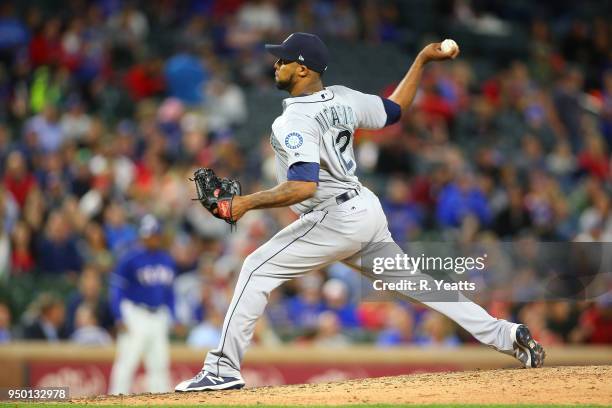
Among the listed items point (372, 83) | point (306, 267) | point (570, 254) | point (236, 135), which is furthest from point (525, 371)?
point (372, 83)

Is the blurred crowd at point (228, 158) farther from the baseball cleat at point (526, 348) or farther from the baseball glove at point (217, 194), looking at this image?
the baseball glove at point (217, 194)

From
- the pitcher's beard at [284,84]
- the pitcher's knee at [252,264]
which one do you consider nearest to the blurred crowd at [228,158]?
the pitcher's knee at [252,264]

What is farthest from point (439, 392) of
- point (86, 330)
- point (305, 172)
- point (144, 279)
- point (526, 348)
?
point (86, 330)

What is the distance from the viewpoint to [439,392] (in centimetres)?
620

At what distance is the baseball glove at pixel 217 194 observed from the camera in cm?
588

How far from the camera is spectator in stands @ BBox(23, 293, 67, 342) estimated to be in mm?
11070

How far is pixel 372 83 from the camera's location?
15133 millimetres

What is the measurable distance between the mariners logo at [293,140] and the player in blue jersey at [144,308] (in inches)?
206

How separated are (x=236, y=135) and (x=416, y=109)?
2.19 metres

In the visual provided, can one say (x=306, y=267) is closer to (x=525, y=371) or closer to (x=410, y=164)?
(x=525, y=371)

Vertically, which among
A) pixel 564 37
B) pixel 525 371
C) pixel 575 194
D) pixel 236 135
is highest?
pixel 564 37

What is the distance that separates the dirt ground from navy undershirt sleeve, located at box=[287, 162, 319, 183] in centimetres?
117

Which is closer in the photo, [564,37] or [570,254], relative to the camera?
[570,254]

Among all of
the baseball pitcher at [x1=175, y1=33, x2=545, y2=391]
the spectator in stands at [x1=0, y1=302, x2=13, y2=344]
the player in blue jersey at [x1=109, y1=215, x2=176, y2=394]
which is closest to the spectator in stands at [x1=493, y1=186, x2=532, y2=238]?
the player in blue jersey at [x1=109, y1=215, x2=176, y2=394]
